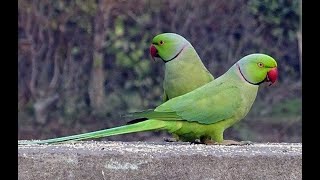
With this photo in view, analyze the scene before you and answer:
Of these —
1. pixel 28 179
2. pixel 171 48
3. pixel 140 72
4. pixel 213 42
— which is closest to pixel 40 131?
pixel 140 72

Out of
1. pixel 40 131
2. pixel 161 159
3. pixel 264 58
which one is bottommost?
pixel 40 131

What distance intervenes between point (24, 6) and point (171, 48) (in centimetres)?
329

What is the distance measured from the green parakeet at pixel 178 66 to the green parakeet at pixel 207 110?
6.7 inches

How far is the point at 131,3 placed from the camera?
21.4 ft

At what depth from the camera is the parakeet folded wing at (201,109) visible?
10.2ft

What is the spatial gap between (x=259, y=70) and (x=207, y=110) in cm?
28

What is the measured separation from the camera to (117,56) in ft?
21.7

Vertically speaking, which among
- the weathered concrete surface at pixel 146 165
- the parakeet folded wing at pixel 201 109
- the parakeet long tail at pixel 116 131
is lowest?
the weathered concrete surface at pixel 146 165

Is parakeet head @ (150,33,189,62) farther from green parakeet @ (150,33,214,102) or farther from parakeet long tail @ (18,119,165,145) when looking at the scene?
parakeet long tail @ (18,119,165,145)

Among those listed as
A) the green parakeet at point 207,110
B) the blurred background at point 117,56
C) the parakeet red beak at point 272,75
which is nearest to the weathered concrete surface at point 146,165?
the green parakeet at point 207,110

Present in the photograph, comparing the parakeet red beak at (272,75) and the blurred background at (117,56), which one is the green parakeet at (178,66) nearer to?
the parakeet red beak at (272,75)

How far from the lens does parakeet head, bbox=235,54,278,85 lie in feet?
10.6

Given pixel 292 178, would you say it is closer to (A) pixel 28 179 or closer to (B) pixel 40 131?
(A) pixel 28 179

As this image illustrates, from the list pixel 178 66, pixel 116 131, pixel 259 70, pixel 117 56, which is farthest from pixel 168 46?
pixel 117 56
